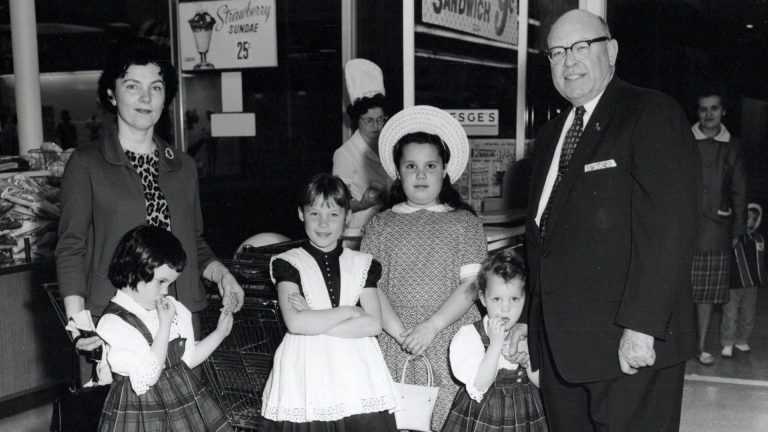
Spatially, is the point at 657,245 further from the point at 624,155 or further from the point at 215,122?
the point at 215,122

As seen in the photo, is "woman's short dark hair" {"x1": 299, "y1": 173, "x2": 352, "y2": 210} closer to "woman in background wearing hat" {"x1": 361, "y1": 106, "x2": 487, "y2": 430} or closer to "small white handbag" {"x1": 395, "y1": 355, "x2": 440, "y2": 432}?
"woman in background wearing hat" {"x1": 361, "y1": 106, "x2": 487, "y2": 430}

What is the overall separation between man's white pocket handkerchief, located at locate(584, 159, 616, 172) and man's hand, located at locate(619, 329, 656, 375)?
51 centimetres

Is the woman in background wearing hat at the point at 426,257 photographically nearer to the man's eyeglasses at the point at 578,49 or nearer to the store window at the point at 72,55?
the man's eyeglasses at the point at 578,49

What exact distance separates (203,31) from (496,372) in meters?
4.62

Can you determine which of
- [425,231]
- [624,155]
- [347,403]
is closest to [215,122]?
[425,231]

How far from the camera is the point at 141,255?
2.53 metres

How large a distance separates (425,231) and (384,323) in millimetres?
408

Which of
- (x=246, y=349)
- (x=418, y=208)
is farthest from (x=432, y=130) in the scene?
(x=246, y=349)

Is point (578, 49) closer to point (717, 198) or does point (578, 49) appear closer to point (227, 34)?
point (717, 198)

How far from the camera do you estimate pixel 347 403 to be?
2742 millimetres

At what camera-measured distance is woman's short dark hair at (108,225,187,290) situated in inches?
99.9

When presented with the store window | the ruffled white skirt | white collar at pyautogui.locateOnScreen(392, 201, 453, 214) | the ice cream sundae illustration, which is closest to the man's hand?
the ruffled white skirt

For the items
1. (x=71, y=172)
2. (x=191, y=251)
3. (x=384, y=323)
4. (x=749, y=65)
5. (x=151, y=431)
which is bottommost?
(x=151, y=431)

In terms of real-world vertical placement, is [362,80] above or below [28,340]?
above
